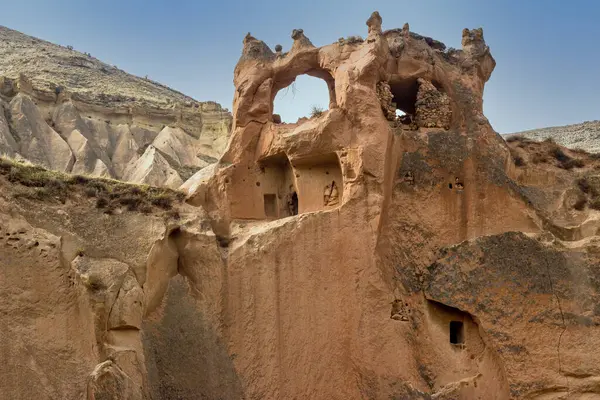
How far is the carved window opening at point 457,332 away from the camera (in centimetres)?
1590

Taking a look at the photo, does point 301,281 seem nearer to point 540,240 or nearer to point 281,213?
point 281,213

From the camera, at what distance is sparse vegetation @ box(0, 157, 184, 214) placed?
13900 millimetres

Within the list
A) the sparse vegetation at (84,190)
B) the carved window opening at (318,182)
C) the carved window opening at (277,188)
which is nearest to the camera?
the sparse vegetation at (84,190)

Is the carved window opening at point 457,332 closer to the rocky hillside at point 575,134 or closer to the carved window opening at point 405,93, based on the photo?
the carved window opening at point 405,93

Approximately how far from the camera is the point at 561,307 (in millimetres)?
15453

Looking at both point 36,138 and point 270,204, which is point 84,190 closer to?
point 270,204

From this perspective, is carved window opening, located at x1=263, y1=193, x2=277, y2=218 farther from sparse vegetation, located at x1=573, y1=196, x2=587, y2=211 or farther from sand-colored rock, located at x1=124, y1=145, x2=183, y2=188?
sand-colored rock, located at x1=124, y1=145, x2=183, y2=188

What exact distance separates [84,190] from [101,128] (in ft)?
83.5

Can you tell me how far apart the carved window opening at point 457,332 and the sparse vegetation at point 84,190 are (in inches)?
284

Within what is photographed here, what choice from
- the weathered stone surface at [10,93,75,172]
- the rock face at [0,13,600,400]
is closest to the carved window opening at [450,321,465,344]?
the rock face at [0,13,600,400]

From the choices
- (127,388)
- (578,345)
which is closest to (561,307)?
(578,345)

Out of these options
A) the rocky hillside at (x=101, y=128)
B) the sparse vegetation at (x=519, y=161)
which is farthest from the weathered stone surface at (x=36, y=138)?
the sparse vegetation at (x=519, y=161)

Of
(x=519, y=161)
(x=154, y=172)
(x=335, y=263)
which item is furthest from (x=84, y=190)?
(x=154, y=172)

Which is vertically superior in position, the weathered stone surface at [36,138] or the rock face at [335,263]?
the weathered stone surface at [36,138]
